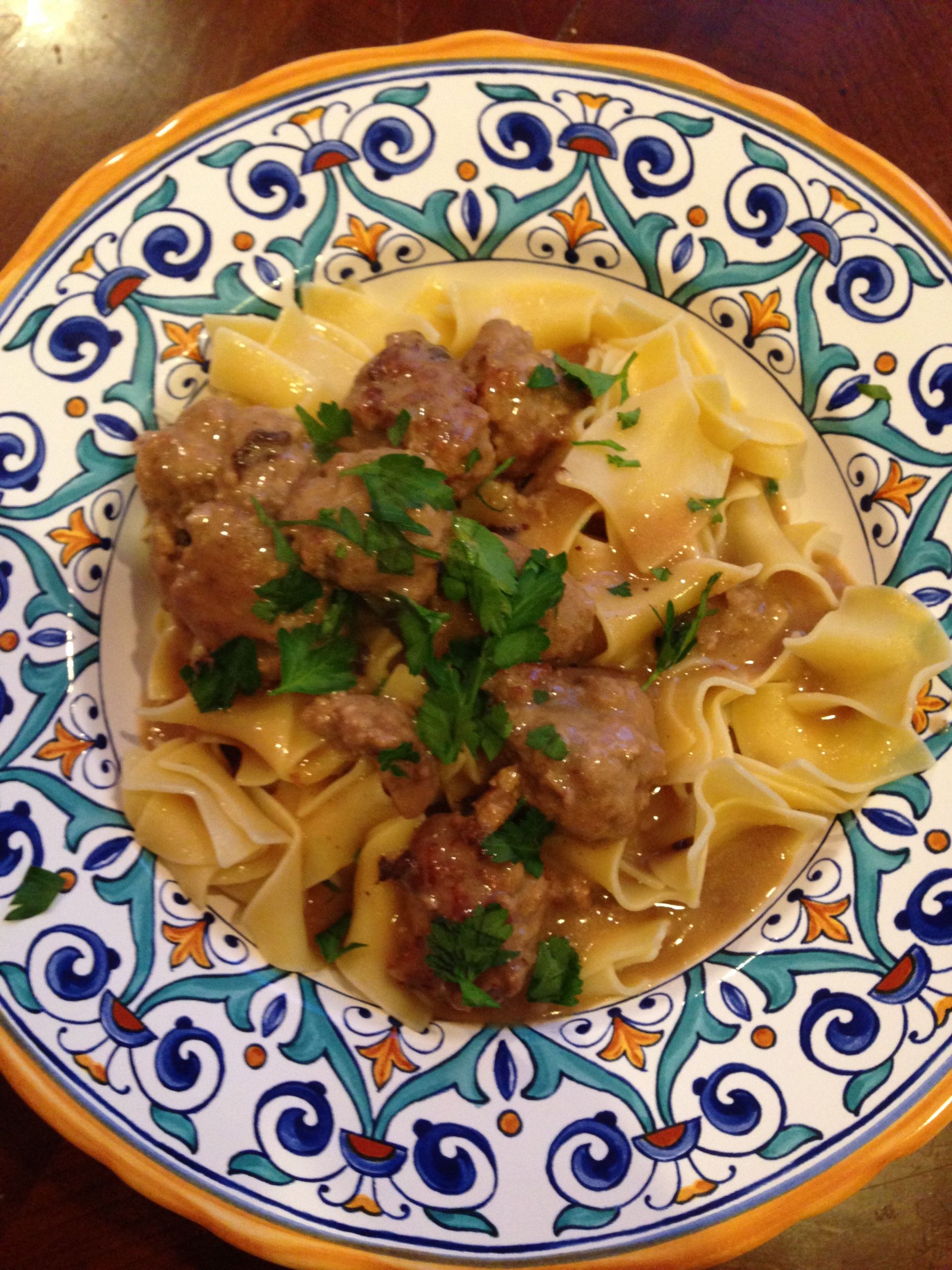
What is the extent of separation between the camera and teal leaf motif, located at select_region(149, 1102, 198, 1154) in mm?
3137

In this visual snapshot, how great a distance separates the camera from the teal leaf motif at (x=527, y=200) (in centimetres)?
416

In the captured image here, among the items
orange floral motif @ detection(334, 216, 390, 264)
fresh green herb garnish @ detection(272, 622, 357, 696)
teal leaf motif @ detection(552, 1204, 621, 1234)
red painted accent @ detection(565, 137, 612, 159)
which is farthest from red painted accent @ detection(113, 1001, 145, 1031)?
red painted accent @ detection(565, 137, 612, 159)

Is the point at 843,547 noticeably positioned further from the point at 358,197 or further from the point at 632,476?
the point at 358,197

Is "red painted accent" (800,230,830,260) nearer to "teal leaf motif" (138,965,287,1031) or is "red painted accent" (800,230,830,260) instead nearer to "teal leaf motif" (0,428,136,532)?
"teal leaf motif" (0,428,136,532)

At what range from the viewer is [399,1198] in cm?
313

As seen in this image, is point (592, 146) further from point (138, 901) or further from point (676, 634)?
point (138, 901)

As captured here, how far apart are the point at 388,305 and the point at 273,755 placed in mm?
2408

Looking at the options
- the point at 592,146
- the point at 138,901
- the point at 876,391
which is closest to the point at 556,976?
the point at 138,901

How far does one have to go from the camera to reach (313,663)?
136 inches

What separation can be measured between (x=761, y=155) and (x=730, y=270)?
0.52 m

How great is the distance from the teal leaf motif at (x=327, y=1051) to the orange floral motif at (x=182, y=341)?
9.63ft

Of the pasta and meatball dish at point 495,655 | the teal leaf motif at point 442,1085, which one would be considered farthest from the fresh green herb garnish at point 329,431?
the teal leaf motif at point 442,1085

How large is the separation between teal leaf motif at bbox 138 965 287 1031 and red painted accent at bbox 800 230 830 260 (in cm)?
404

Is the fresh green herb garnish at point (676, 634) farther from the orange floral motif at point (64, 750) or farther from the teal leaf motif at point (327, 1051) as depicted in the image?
the orange floral motif at point (64, 750)
